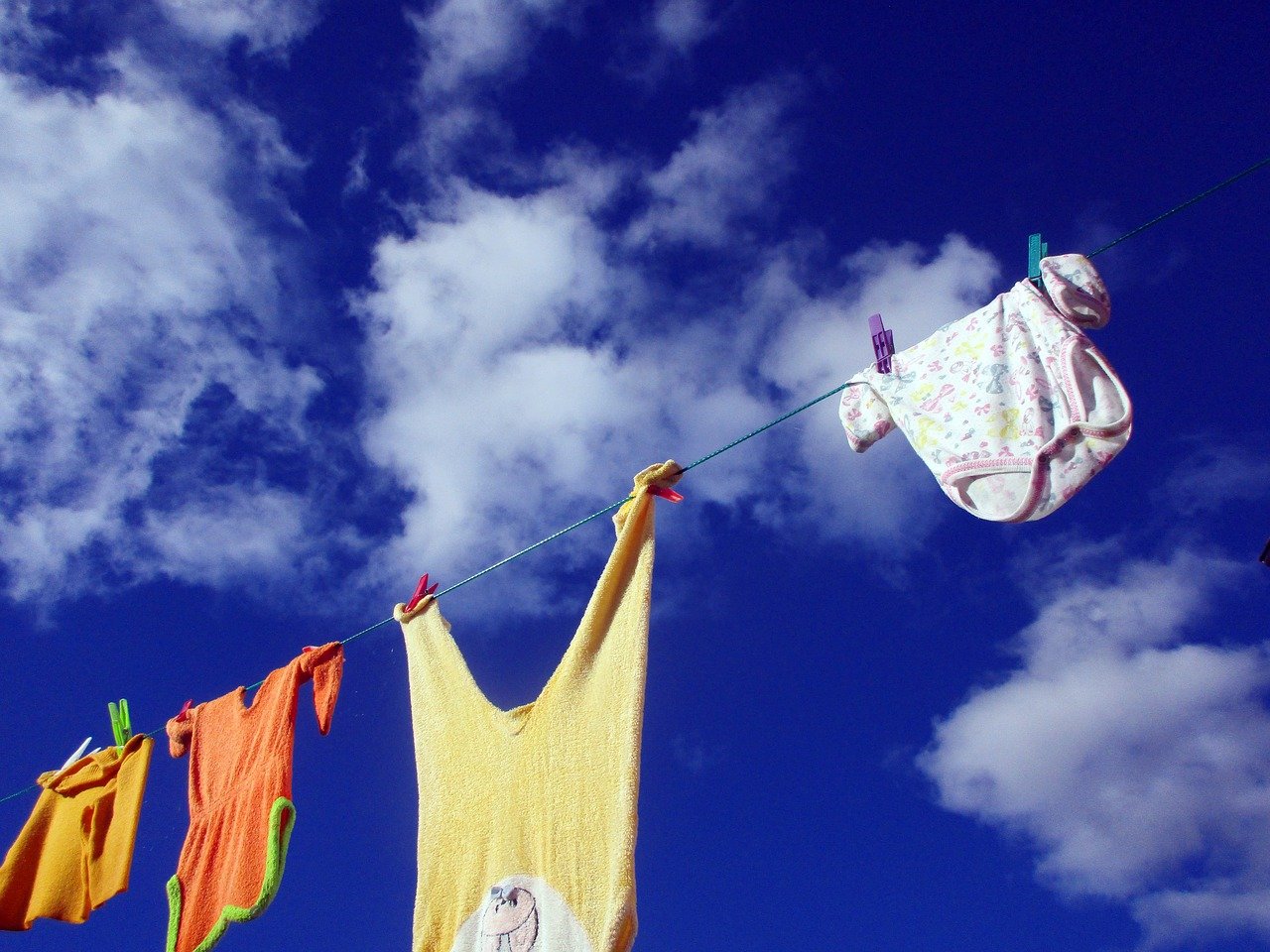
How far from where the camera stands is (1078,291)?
2.32 m

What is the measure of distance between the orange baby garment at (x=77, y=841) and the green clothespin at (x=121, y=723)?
5 cm

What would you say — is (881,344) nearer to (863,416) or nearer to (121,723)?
(863,416)

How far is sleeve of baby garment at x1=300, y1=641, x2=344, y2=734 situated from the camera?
10.6 feet

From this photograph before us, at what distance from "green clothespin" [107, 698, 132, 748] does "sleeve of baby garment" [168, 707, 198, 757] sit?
0.46 m

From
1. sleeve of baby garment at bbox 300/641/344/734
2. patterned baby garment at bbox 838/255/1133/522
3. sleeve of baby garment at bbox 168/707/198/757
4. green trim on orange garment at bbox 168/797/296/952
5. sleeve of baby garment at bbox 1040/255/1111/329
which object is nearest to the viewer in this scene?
patterned baby garment at bbox 838/255/1133/522

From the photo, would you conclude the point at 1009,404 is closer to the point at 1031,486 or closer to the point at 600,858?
the point at 1031,486

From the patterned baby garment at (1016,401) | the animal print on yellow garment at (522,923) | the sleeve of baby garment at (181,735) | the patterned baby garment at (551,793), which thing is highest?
the sleeve of baby garment at (181,735)

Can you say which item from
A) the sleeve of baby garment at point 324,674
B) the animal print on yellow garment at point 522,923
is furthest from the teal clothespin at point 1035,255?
the sleeve of baby garment at point 324,674

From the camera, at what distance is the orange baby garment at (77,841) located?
3615mm

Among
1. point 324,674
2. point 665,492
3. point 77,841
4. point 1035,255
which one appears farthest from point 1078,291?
point 77,841

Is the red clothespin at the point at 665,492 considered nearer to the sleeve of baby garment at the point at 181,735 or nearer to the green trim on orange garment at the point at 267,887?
the green trim on orange garment at the point at 267,887

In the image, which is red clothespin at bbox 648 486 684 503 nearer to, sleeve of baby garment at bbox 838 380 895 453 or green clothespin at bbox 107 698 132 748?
sleeve of baby garment at bbox 838 380 895 453

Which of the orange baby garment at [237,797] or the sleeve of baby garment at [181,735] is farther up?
the sleeve of baby garment at [181,735]

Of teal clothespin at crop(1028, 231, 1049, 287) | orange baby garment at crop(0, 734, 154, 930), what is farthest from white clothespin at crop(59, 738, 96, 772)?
teal clothespin at crop(1028, 231, 1049, 287)
